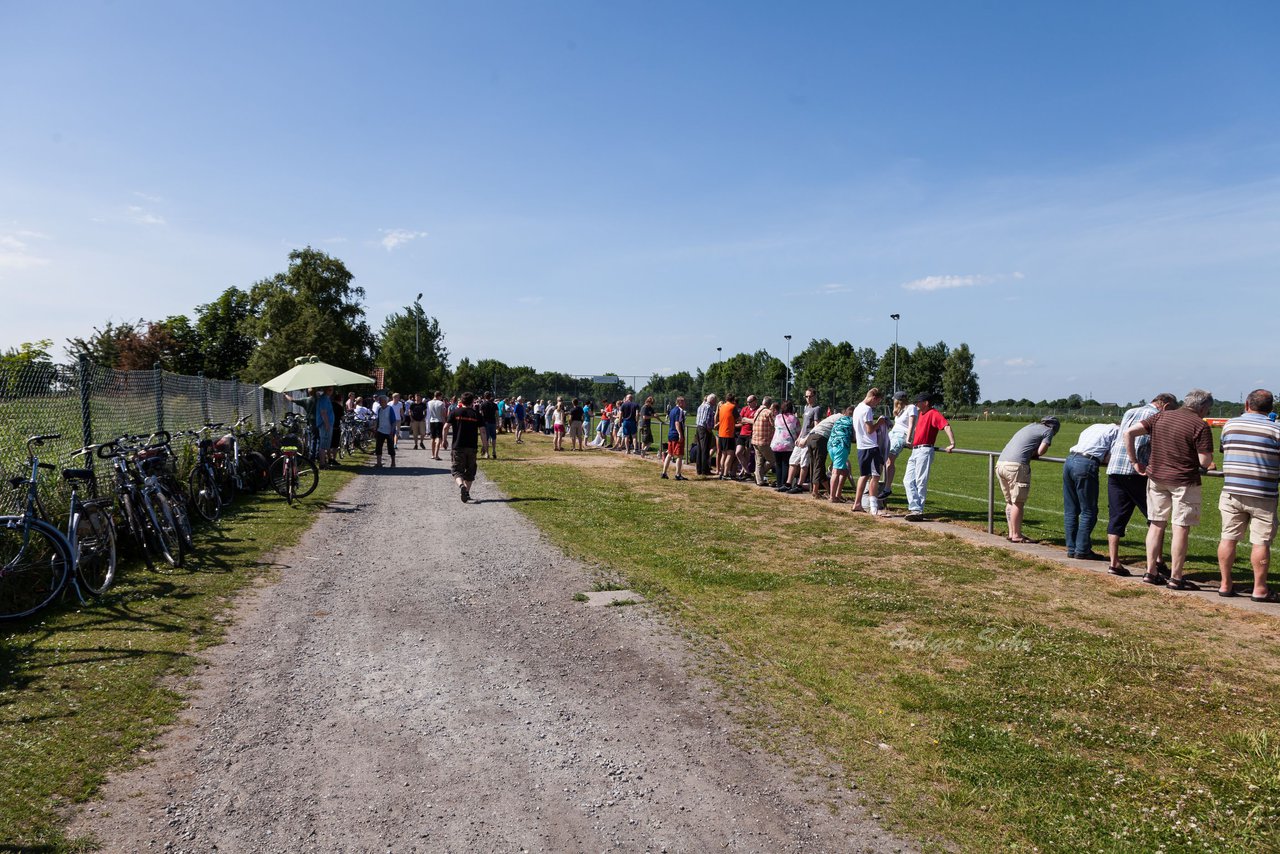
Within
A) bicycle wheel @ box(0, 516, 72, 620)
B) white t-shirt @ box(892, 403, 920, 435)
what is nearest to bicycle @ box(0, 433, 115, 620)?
bicycle wheel @ box(0, 516, 72, 620)

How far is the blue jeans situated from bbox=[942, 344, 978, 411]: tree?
274 ft

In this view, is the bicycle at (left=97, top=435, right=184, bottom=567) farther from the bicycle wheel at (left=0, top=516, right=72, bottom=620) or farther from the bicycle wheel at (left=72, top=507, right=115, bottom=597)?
the bicycle wheel at (left=0, top=516, right=72, bottom=620)

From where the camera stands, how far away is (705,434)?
58.7 ft

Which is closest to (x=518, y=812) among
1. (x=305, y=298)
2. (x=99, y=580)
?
(x=99, y=580)

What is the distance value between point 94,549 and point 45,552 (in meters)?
0.42

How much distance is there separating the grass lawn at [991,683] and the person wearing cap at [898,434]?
274 centimetres

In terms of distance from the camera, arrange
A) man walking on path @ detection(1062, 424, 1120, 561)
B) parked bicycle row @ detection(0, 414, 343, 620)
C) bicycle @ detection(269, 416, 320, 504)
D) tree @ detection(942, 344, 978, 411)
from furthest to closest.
A: tree @ detection(942, 344, 978, 411) < bicycle @ detection(269, 416, 320, 504) < man walking on path @ detection(1062, 424, 1120, 561) < parked bicycle row @ detection(0, 414, 343, 620)

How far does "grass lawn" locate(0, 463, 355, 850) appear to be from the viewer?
337 cm

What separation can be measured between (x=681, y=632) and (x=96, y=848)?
366cm

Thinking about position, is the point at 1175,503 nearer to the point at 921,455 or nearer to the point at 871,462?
the point at 921,455

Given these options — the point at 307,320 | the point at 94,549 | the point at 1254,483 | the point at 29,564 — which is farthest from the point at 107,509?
the point at 307,320

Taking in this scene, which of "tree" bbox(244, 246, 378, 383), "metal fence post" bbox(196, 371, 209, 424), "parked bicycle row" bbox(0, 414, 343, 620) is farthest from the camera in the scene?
"tree" bbox(244, 246, 378, 383)

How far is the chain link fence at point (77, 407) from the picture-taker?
22.7 feet

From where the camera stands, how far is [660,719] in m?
4.29
